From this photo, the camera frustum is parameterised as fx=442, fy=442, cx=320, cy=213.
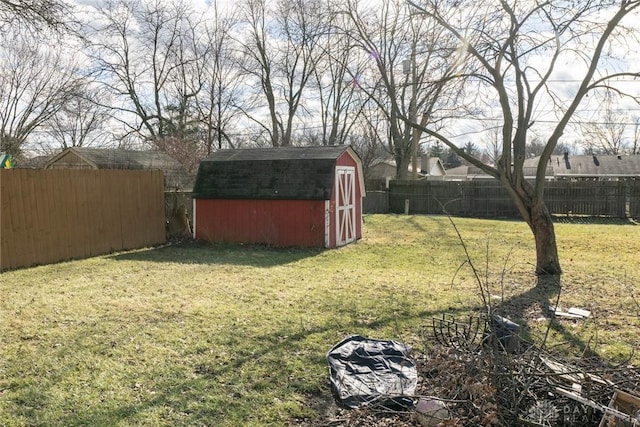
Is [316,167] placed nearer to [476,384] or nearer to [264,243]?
[264,243]

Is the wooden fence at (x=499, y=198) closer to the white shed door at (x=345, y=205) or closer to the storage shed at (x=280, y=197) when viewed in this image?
the white shed door at (x=345, y=205)

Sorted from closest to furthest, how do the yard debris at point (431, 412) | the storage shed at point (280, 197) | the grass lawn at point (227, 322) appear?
the yard debris at point (431, 412), the grass lawn at point (227, 322), the storage shed at point (280, 197)

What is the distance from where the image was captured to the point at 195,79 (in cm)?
2467

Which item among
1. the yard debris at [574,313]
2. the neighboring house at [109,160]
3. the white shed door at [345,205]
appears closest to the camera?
the yard debris at [574,313]

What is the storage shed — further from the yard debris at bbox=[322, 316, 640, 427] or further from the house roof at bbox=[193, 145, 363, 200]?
the yard debris at bbox=[322, 316, 640, 427]

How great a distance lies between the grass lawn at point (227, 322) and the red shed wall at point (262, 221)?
49.3 inches

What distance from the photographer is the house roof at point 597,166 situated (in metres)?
34.2

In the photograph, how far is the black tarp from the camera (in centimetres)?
319

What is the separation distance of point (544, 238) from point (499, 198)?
46.7ft

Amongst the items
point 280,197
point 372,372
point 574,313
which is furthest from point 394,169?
point 372,372

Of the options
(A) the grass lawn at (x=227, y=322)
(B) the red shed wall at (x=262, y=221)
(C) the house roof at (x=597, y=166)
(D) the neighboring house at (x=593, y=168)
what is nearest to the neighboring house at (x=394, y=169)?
(D) the neighboring house at (x=593, y=168)

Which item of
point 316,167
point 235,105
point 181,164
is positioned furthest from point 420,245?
point 235,105

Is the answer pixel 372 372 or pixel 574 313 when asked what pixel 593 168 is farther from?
pixel 372 372

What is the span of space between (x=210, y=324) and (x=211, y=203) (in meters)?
7.48
